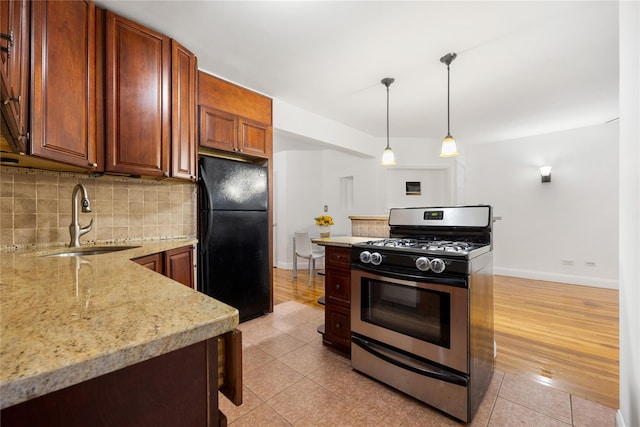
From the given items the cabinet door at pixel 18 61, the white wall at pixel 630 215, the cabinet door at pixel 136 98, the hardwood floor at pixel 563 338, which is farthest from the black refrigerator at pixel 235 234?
the white wall at pixel 630 215

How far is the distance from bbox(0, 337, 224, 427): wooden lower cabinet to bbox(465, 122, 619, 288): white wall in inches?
219

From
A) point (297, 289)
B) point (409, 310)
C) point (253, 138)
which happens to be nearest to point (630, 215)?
point (409, 310)

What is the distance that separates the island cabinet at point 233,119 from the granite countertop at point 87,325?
1982 mm

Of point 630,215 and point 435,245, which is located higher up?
point 630,215

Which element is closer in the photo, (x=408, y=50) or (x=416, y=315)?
(x=416, y=315)

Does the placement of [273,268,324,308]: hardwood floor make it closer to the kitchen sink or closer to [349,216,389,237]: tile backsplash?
[349,216,389,237]: tile backsplash

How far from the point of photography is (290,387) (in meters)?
1.79

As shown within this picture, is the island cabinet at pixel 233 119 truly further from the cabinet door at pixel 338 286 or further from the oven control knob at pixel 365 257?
the oven control knob at pixel 365 257

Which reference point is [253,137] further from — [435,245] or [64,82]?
[435,245]

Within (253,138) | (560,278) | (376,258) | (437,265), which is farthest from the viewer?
(560,278)

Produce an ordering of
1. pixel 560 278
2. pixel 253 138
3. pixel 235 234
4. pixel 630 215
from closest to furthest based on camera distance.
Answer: pixel 630 215, pixel 235 234, pixel 253 138, pixel 560 278

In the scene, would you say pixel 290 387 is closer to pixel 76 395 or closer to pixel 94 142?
pixel 76 395

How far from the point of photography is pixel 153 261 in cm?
186

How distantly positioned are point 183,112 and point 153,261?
1216 millimetres
